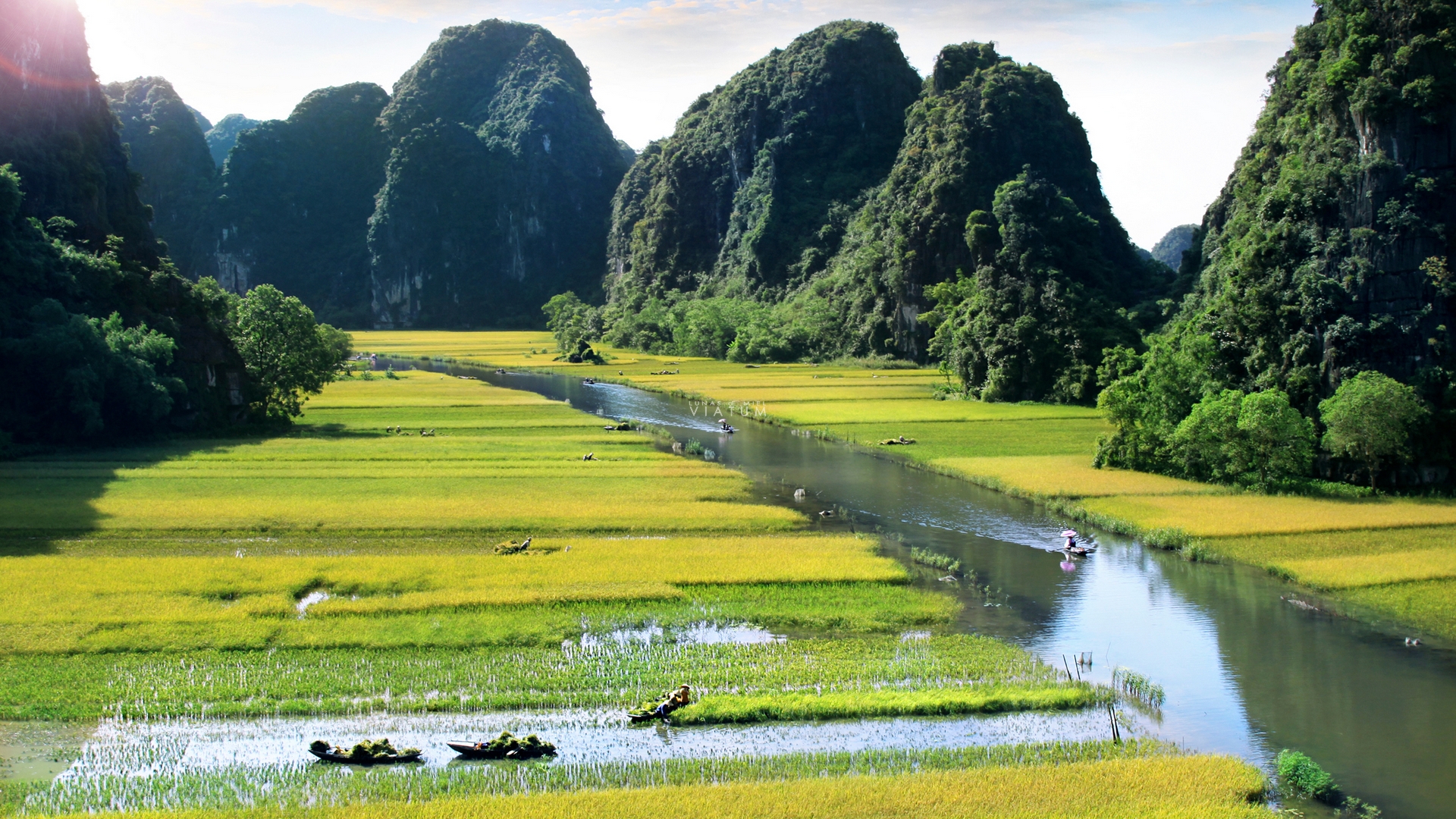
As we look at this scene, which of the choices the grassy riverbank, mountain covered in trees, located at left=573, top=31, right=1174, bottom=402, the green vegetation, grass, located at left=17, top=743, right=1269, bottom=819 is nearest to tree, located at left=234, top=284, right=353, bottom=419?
the grassy riverbank

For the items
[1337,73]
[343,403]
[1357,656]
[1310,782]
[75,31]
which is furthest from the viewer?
[343,403]

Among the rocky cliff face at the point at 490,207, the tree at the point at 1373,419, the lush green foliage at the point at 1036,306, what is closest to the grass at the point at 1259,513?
the tree at the point at 1373,419

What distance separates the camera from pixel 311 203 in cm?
17012

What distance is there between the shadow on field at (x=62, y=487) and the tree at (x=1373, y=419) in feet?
101

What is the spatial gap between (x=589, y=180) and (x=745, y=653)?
6246 inches

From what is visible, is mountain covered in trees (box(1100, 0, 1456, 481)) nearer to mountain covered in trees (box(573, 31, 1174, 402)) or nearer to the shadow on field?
mountain covered in trees (box(573, 31, 1174, 402))

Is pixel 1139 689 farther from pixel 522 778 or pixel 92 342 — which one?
pixel 92 342

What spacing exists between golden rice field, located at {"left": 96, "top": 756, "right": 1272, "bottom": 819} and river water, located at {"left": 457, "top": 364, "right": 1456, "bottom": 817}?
4.58 feet

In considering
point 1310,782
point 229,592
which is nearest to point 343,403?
point 229,592

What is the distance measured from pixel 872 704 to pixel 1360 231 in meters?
24.3

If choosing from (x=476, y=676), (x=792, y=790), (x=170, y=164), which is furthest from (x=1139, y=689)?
(x=170, y=164)

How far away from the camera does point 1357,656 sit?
17.7 m

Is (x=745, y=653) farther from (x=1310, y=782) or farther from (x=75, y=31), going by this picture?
(x=75, y=31)

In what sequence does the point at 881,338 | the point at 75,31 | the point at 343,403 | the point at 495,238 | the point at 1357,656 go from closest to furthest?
1. the point at 1357,656
2. the point at 75,31
3. the point at 343,403
4. the point at 881,338
5. the point at 495,238
